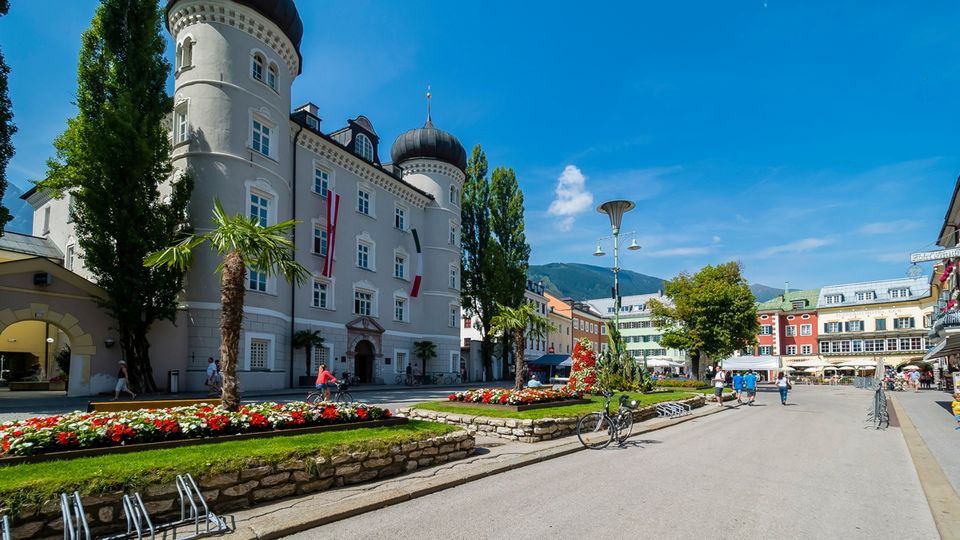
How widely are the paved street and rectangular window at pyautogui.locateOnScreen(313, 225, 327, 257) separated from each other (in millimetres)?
23913

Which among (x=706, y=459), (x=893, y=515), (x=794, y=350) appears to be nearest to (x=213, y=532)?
(x=893, y=515)

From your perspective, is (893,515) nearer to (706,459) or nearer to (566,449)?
(706,459)

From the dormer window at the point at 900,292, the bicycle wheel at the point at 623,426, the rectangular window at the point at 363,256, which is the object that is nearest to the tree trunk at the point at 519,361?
the bicycle wheel at the point at 623,426

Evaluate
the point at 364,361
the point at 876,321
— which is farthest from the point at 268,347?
the point at 876,321

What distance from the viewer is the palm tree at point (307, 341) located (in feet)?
96.1

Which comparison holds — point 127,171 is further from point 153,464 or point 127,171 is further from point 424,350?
point 424,350

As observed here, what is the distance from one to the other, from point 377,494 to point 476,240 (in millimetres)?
41830

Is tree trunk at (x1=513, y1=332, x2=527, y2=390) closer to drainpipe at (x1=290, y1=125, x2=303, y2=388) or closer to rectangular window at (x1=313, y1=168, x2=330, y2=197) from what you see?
drainpipe at (x1=290, y1=125, x2=303, y2=388)

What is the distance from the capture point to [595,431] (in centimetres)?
1304

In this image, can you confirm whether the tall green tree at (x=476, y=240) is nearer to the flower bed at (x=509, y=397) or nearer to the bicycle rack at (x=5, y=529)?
the flower bed at (x=509, y=397)

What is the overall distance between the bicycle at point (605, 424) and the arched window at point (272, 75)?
24087 millimetres

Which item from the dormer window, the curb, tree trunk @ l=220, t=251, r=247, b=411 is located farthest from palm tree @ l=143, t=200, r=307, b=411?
the dormer window

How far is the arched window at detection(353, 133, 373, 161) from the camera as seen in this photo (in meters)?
37.9

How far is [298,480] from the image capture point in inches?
287
